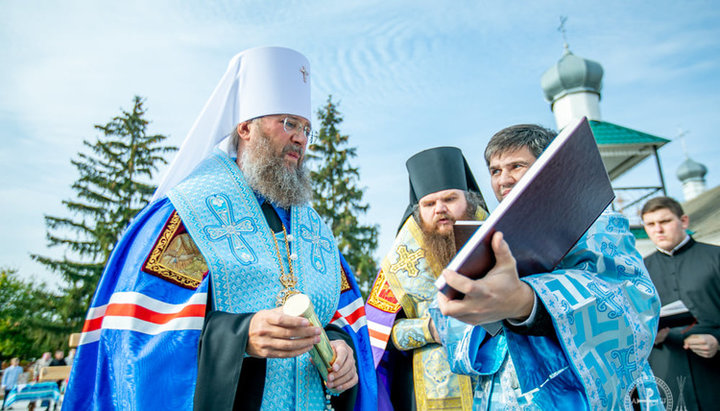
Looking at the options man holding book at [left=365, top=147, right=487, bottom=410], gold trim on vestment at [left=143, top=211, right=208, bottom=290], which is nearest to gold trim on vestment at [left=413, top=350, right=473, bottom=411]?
man holding book at [left=365, top=147, right=487, bottom=410]

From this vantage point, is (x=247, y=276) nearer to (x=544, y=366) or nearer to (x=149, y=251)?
(x=149, y=251)

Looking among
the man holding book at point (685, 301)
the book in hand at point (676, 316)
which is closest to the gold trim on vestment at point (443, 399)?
the book in hand at point (676, 316)

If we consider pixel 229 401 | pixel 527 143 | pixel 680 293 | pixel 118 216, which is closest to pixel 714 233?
pixel 680 293

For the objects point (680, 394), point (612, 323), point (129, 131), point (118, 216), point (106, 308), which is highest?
point (129, 131)

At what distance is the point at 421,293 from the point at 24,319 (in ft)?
77.1

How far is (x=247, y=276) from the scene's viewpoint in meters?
2.37

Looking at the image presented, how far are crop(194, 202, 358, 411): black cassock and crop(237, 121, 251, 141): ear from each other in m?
1.34

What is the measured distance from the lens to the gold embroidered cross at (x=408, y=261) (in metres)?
3.92

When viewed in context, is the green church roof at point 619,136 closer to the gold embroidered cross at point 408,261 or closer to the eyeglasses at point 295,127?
the gold embroidered cross at point 408,261

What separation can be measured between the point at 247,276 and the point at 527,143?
1.54 meters

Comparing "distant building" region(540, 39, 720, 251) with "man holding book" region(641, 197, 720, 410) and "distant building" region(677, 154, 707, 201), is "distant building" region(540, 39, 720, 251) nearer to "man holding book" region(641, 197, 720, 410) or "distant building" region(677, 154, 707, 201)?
"man holding book" region(641, 197, 720, 410)

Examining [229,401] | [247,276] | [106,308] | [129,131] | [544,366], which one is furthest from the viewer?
[129,131]

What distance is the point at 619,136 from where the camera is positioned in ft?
70.5

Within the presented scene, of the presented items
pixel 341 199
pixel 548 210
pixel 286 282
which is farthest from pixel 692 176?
pixel 548 210
